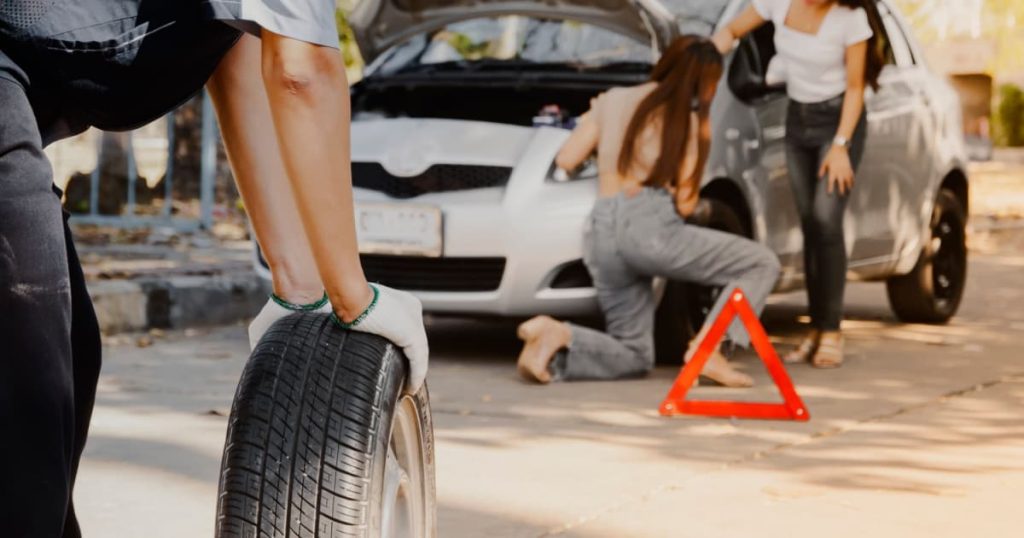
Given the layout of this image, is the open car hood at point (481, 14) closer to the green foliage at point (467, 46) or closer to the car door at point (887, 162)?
the green foliage at point (467, 46)

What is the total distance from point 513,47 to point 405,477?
18.7 ft

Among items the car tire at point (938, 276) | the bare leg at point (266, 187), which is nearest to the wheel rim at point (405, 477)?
the bare leg at point (266, 187)

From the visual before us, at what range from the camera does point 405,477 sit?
259 centimetres

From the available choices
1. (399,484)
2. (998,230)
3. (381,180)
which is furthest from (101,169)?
(399,484)

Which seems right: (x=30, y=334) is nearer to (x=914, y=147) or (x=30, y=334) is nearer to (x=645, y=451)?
(x=645, y=451)

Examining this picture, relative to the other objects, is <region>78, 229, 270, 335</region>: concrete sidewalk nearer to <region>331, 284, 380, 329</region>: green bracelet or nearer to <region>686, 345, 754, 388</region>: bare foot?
<region>686, 345, 754, 388</region>: bare foot

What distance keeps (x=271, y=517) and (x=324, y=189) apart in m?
0.43

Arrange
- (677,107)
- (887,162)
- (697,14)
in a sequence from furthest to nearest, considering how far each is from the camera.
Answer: (887,162), (697,14), (677,107)

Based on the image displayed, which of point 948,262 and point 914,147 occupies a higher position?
point 914,147

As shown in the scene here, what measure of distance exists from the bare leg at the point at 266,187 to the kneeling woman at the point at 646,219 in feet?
14.3

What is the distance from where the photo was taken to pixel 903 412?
6238 millimetres

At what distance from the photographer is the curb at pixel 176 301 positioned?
8.45 metres

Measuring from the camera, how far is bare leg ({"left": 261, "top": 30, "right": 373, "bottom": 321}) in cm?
207

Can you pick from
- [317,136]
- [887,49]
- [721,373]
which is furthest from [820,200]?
[317,136]
